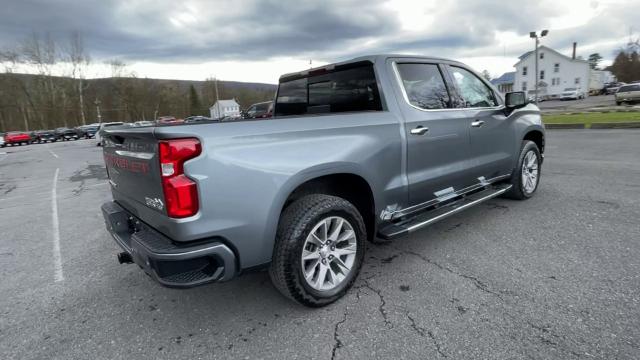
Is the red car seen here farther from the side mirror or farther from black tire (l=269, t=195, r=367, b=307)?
the side mirror

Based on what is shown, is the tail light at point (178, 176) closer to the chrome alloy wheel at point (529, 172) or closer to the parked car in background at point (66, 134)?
the chrome alloy wheel at point (529, 172)

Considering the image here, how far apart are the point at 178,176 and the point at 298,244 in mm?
884

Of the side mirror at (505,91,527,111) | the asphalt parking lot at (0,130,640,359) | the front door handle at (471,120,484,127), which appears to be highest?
the side mirror at (505,91,527,111)

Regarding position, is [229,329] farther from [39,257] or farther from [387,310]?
[39,257]

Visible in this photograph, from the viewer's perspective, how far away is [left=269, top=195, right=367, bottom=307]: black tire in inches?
92.4

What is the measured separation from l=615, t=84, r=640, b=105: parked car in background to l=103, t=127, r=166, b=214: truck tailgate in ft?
99.6

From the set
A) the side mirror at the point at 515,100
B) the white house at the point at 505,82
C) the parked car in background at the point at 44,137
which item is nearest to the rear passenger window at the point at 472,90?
the side mirror at the point at 515,100

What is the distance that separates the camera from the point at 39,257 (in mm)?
3945

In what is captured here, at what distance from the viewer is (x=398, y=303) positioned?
2.63 metres

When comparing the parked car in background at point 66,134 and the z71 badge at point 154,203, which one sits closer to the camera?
the z71 badge at point 154,203

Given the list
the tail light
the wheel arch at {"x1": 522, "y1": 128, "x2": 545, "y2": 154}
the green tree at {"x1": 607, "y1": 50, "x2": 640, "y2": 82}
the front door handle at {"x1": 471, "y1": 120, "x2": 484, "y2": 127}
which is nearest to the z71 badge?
the tail light

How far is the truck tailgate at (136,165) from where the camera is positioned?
2098 millimetres

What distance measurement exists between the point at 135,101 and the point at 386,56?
74.0 meters

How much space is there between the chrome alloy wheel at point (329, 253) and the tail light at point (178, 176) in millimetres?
830
